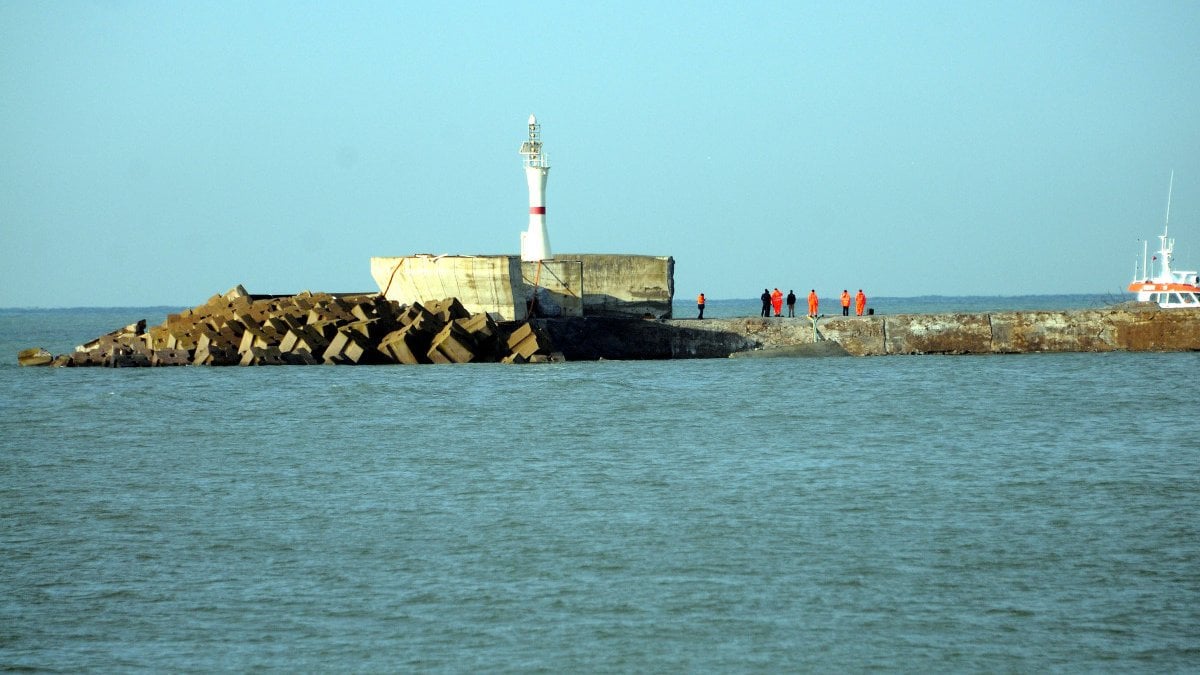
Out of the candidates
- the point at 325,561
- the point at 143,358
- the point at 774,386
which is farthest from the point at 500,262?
the point at 325,561

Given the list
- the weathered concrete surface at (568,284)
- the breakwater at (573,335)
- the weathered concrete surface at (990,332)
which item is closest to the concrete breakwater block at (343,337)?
the breakwater at (573,335)

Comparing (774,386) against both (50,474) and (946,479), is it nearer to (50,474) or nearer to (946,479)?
(946,479)

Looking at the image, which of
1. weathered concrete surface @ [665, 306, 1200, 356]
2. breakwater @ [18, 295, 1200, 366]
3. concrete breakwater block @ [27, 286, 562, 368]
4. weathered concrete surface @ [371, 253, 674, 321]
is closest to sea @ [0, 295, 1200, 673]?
concrete breakwater block @ [27, 286, 562, 368]

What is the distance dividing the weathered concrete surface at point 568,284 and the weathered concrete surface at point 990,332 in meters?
0.88

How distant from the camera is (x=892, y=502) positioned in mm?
11867

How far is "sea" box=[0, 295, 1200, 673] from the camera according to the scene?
24.6ft

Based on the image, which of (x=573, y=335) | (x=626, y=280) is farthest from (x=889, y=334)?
(x=573, y=335)

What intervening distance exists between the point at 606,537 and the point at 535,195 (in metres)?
21.6

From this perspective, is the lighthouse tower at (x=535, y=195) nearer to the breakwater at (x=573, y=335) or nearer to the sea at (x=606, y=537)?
the breakwater at (x=573, y=335)

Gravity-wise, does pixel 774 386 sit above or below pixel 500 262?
below

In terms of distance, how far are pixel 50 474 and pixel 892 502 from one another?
8234 millimetres

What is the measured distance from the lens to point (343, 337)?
26.4 m

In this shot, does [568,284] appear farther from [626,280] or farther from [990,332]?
[990,332]

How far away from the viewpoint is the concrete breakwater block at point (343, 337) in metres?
26.4
